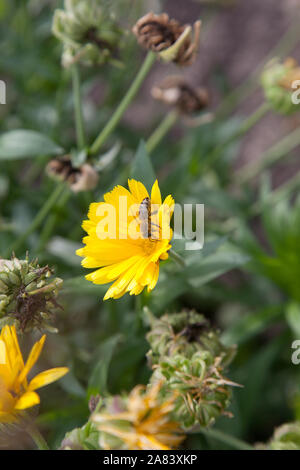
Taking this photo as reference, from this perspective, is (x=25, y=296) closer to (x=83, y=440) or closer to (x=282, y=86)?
(x=83, y=440)

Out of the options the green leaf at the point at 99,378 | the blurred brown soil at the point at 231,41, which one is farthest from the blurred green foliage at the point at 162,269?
the blurred brown soil at the point at 231,41

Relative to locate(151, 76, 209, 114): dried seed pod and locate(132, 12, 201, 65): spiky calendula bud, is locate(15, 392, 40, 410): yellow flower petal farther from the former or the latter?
locate(151, 76, 209, 114): dried seed pod

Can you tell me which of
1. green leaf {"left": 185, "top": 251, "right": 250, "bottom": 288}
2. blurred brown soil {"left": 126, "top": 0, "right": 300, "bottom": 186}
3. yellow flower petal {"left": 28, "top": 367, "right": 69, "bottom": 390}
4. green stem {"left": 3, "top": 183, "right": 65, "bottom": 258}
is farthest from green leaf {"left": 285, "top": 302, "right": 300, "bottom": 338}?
blurred brown soil {"left": 126, "top": 0, "right": 300, "bottom": 186}

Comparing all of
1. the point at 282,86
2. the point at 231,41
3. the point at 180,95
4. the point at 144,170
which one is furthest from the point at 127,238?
the point at 231,41
